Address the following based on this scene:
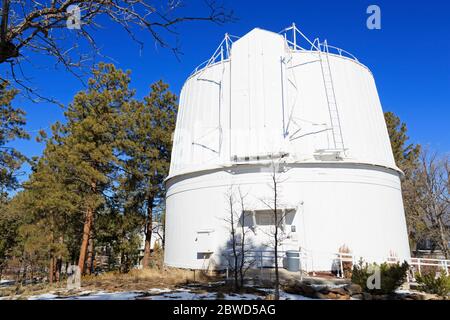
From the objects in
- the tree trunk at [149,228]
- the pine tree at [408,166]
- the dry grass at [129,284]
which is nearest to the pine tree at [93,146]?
the tree trunk at [149,228]

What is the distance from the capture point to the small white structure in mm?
13148

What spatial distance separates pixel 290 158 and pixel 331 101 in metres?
3.81

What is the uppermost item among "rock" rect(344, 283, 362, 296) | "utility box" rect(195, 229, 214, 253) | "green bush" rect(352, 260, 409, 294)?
"utility box" rect(195, 229, 214, 253)

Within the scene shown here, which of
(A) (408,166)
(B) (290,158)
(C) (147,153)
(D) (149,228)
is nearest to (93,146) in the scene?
(C) (147,153)

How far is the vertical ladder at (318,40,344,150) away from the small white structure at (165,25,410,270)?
0.16ft

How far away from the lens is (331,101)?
14.9 metres

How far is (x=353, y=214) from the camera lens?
1321 cm

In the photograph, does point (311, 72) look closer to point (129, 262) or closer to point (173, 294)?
point (173, 294)

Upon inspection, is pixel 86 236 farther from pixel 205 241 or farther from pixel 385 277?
pixel 385 277

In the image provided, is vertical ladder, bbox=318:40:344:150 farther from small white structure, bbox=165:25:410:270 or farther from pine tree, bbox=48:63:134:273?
pine tree, bbox=48:63:134:273

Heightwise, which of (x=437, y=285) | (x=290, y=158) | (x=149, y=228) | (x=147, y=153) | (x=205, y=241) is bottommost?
(x=437, y=285)

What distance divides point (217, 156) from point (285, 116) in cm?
368

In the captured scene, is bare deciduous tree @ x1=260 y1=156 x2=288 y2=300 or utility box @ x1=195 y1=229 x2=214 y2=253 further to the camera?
utility box @ x1=195 y1=229 x2=214 y2=253

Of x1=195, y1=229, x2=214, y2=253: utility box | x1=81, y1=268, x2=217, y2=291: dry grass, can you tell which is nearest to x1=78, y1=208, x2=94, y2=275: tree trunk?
x1=81, y1=268, x2=217, y2=291: dry grass
